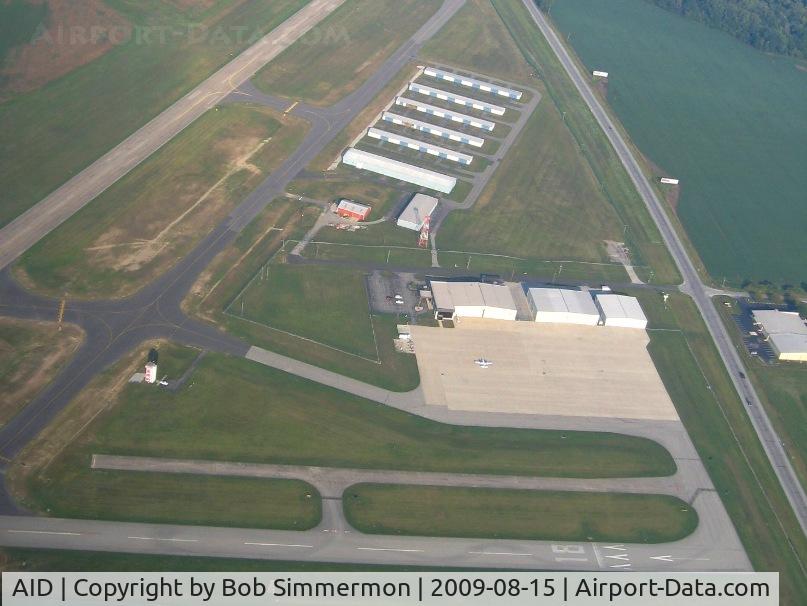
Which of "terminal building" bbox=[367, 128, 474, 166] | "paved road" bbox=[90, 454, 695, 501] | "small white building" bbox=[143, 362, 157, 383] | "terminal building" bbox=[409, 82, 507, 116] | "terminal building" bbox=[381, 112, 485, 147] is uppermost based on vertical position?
"terminal building" bbox=[409, 82, 507, 116]

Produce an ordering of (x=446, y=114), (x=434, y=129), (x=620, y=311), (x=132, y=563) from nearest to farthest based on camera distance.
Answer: (x=132, y=563), (x=620, y=311), (x=434, y=129), (x=446, y=114)

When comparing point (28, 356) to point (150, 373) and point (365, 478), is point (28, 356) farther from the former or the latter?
point (365, 478)

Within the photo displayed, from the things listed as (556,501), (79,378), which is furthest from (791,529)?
(79,378)

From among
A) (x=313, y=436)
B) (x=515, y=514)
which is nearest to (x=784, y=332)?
(x=515, y=514)

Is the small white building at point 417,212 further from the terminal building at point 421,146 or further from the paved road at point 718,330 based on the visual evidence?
the paved road at point 718,330

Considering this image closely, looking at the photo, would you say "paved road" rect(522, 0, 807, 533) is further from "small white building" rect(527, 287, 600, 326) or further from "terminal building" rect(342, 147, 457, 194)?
"terminal building" rect(342, 147, 457, 194)

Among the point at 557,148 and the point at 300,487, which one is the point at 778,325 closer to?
the point at 557,148

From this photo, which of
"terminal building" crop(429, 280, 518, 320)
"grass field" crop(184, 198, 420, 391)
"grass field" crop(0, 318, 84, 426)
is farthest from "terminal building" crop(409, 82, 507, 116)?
"grass field" crop(0, 318, 84, 426)
